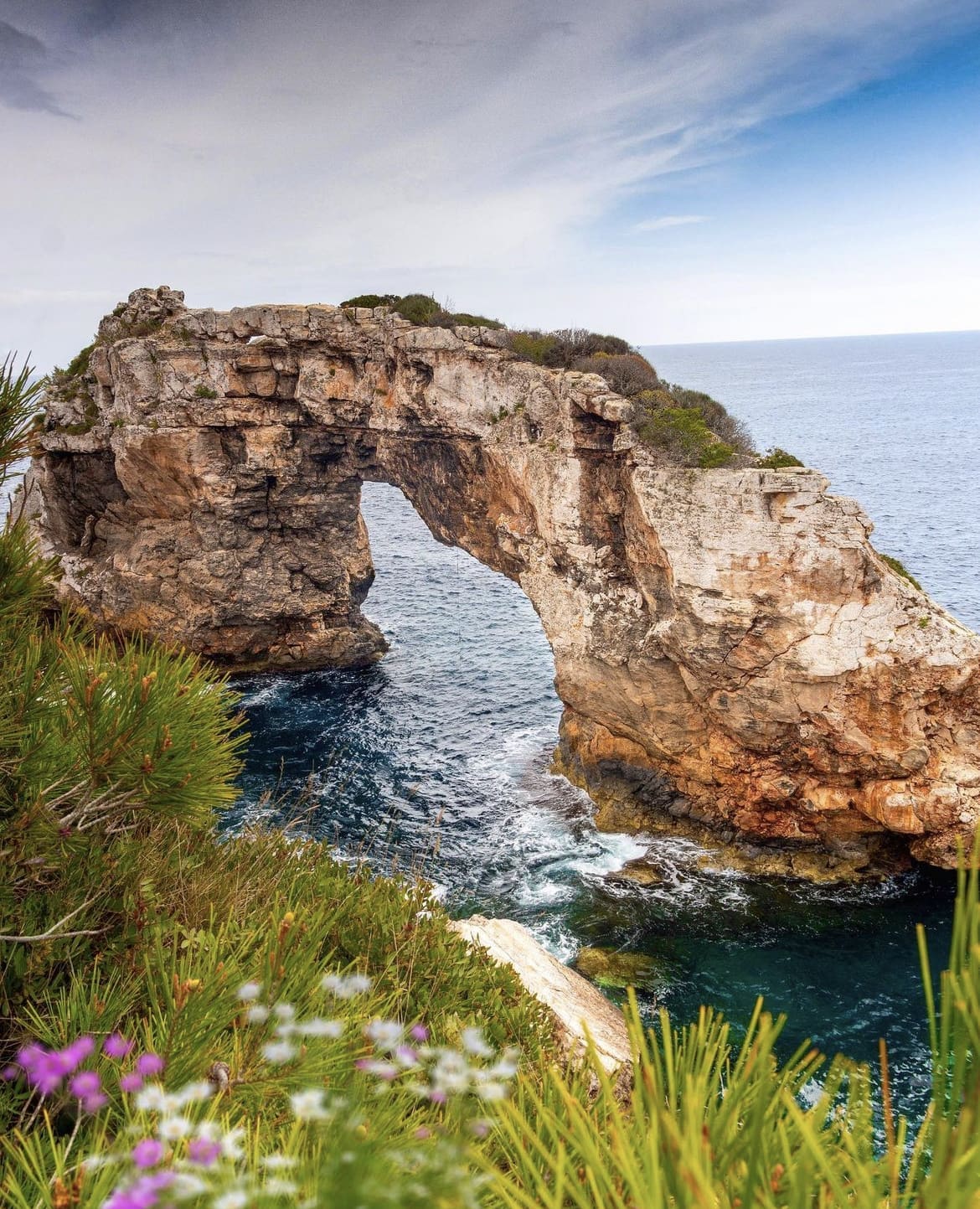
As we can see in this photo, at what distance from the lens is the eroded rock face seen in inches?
798

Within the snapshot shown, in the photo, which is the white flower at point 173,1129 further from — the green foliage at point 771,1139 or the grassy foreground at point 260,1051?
the green foliage at point 771,1139

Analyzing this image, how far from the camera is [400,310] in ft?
97.0

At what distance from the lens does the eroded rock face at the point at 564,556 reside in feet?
66.5

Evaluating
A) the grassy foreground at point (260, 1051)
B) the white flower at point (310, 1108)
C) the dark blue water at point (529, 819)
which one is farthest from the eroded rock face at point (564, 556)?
the white flower at point (310, 1108)

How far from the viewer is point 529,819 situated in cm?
2556

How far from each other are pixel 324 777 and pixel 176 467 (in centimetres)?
1445

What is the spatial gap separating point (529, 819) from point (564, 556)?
8.73m

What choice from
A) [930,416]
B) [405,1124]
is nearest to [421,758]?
[405,1124]

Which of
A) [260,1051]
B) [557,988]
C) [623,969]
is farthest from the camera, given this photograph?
[623,969]

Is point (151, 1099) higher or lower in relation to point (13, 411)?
lower

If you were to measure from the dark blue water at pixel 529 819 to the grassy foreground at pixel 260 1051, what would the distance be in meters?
2.80

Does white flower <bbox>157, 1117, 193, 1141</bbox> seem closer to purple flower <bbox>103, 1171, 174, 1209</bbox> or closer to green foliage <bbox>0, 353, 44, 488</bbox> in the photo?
purple flower <bbox>103, 1171, 174, 1209</bbox>

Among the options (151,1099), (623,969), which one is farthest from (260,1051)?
(623,969)

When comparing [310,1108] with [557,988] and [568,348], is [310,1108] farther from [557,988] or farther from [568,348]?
[568,348]
